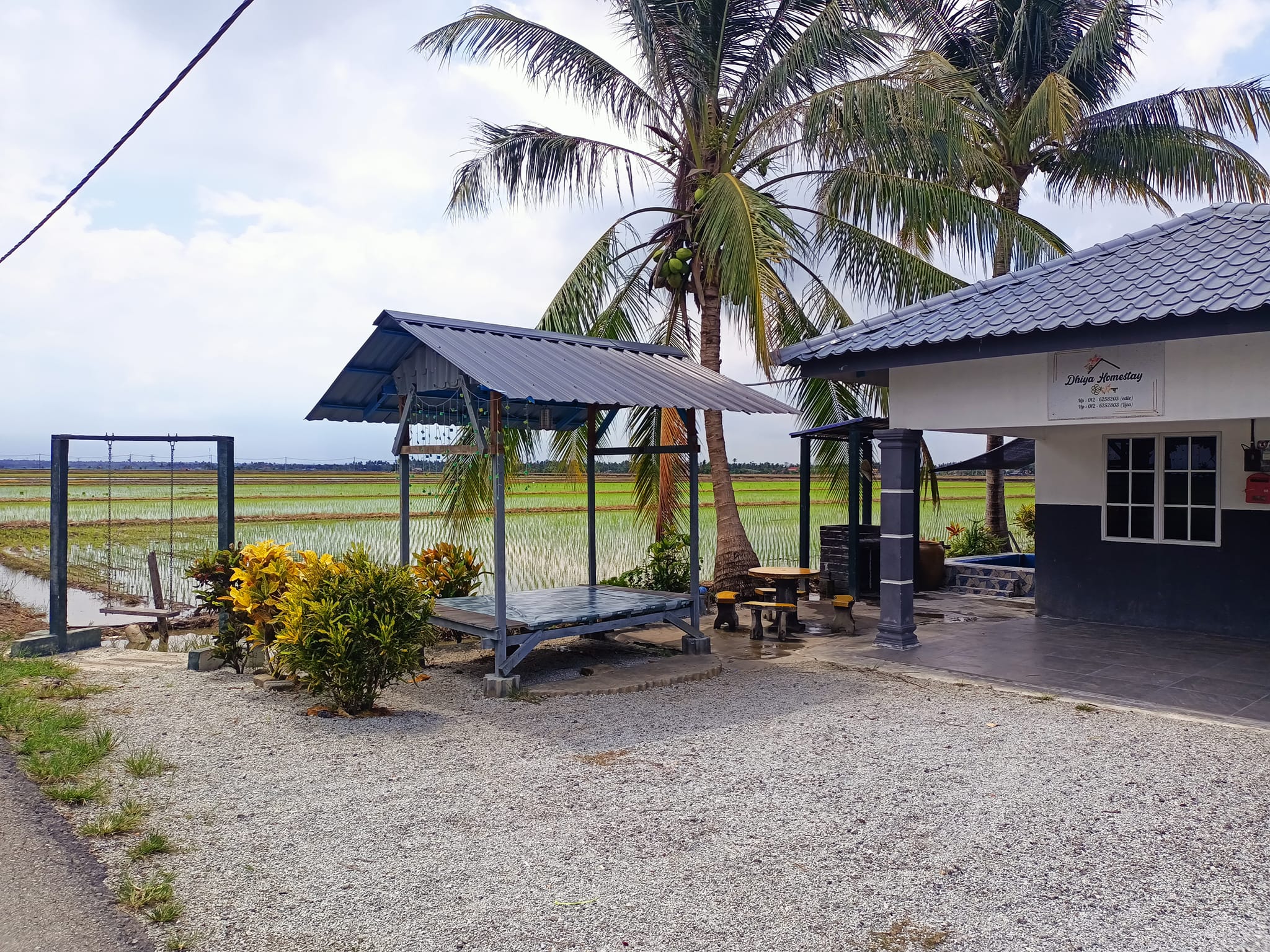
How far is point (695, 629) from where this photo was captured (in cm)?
905

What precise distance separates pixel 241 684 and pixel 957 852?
243 inches

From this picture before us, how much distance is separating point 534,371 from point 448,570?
9.36 ft

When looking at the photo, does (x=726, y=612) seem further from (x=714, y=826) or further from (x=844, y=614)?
(x=714, y=826)

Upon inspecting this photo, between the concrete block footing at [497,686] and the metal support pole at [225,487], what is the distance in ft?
11.3

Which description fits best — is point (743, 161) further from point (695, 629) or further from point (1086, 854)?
point (1086, 854)

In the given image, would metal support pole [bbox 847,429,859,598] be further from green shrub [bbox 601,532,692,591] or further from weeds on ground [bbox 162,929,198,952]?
weeds on ground [bbox 162,929,198,952]

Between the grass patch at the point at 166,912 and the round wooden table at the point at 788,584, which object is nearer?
the grass patch at the point at 166,912

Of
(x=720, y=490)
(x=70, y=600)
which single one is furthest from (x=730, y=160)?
(x=70, y=600)

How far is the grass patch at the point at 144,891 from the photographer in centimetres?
382

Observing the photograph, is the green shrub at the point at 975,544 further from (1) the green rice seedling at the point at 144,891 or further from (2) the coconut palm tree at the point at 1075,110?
(1) the green rice seedling at the point at 144,891

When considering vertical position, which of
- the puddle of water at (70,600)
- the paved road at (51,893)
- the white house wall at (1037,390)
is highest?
the white house wall at (1037,390)

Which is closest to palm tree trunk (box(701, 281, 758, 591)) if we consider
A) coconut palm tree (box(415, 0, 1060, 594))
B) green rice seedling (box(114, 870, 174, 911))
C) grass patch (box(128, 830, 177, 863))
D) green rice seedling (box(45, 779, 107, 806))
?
coconut palm tree (box(415, 0, 1060, 594))

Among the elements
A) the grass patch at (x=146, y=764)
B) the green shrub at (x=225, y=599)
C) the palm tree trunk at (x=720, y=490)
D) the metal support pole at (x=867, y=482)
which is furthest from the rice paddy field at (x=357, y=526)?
the grass patch at (x=146, y=764)

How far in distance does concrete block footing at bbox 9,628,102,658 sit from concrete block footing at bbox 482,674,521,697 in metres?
5.08
